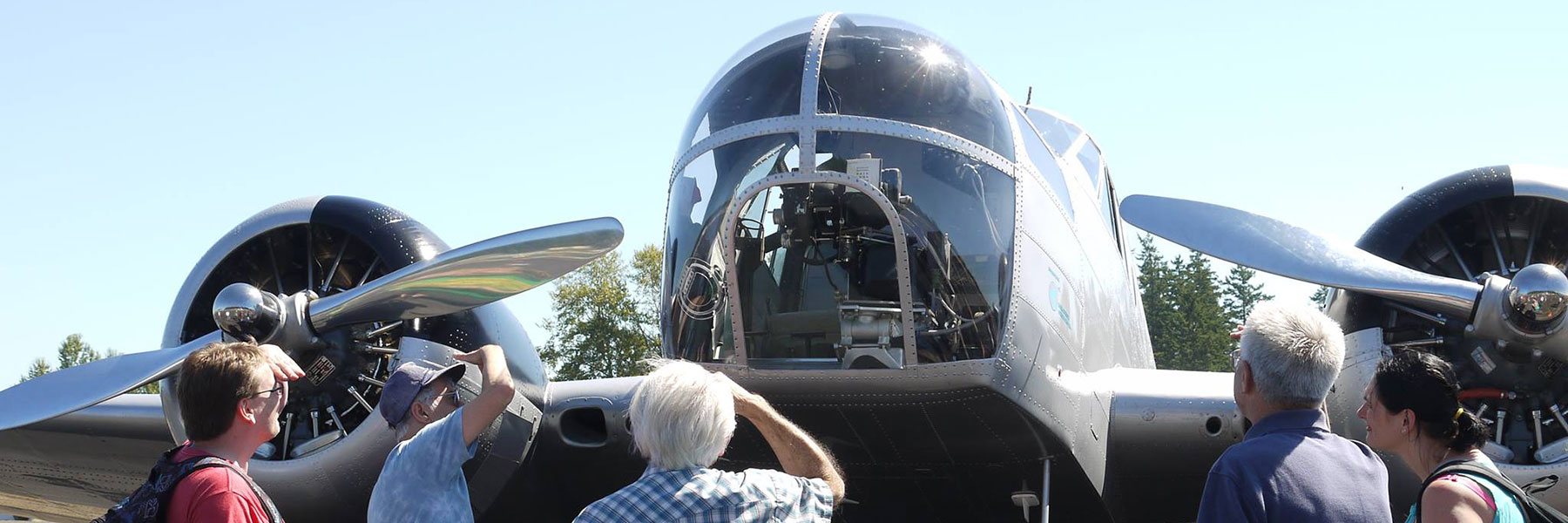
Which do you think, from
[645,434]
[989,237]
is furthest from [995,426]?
[645,434]

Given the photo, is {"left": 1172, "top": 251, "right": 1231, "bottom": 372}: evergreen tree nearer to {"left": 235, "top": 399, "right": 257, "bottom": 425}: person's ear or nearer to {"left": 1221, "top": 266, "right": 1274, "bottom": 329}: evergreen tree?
{"left": 1221, "top": 266, "right": 1274, "bottom": 329}: evergreen tree

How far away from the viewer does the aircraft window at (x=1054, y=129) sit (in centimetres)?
876

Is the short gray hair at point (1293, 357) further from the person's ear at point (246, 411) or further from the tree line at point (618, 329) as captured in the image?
the tree line at point (618, 329)

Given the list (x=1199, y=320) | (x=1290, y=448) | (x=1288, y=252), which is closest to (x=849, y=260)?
(x=1288, y=252)

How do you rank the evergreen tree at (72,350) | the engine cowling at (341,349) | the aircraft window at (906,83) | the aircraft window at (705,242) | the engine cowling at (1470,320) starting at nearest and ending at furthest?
1. the aircraft window at (705,242)
2. the aircraft window at (906,83)
3. the engine cowling at (1470,320)
4. the engine cowling at (341,349)
5. the evergreen tree at (72,350)

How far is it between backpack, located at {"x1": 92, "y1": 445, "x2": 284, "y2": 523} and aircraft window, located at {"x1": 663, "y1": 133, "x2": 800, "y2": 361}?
143 inches

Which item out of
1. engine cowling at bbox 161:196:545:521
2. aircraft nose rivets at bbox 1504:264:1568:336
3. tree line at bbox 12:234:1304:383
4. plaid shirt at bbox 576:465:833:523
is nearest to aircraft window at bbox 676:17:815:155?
engine cowling at bbox 161:196:545:521

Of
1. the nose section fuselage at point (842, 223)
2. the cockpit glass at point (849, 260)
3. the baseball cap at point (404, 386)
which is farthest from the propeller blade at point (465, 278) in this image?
the baseball cap at point (404, 386)

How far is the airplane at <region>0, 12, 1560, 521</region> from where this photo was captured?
21.8 ft

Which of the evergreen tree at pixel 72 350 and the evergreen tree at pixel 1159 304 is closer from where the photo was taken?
the evergreen tree at pixel 1159 304

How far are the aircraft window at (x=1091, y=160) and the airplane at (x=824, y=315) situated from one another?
35 mm

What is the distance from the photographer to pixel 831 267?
6.72 metres

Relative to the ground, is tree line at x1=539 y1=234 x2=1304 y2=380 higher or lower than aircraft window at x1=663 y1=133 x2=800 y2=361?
lower

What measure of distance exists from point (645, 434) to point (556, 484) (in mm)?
6053
